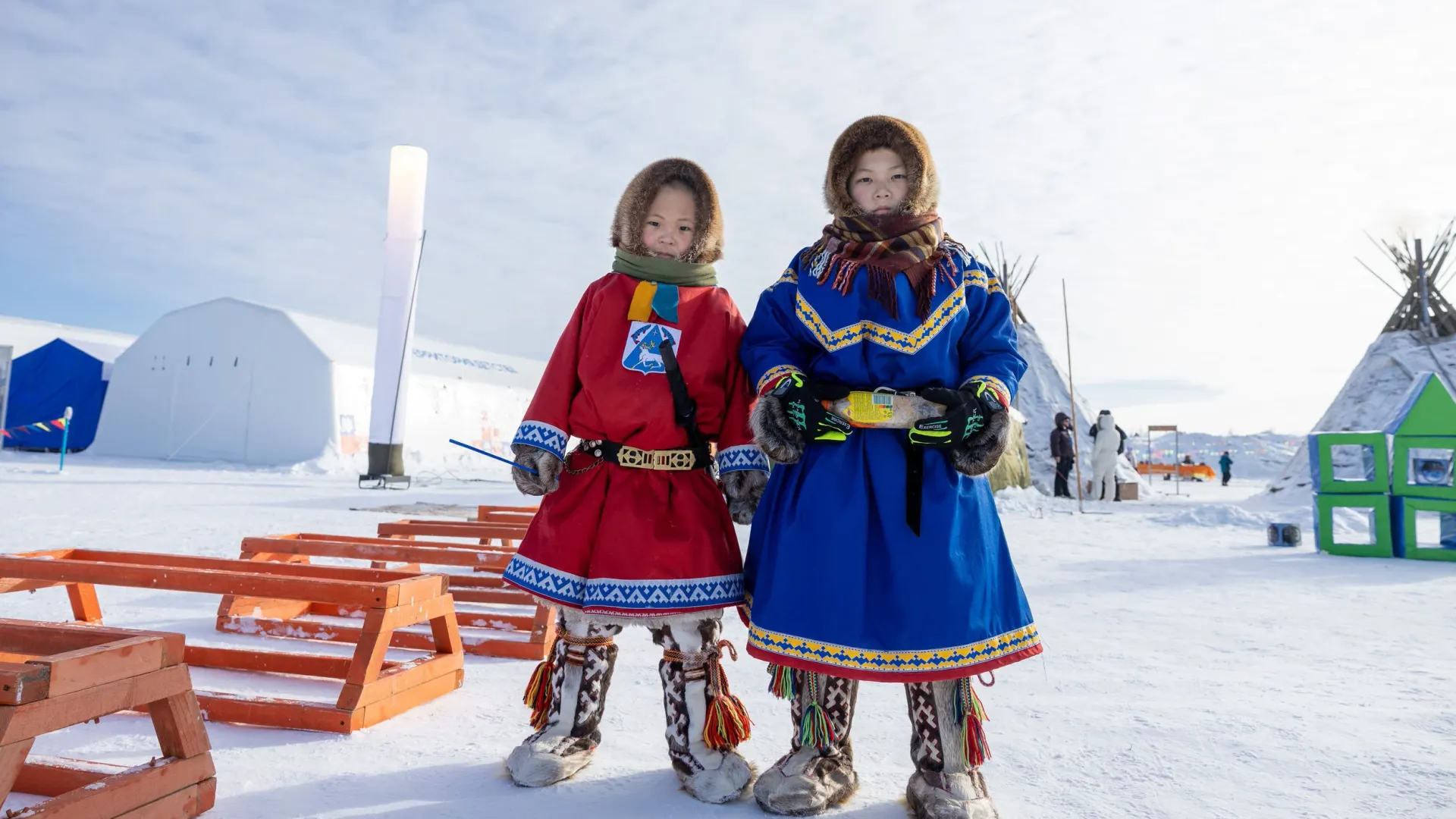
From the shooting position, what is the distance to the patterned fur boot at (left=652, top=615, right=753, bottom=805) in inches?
72.3

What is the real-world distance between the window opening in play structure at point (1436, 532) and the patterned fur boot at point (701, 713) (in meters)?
6.93

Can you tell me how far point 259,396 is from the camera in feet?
48.8

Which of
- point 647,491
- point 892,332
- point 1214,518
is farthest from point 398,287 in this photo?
point 1214,518

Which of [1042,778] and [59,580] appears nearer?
[1042,778]

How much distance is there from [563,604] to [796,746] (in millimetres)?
647

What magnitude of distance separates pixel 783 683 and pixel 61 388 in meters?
21.3

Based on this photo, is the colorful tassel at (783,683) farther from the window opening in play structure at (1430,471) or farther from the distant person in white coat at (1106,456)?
the distant person in white coat at (1106,456)

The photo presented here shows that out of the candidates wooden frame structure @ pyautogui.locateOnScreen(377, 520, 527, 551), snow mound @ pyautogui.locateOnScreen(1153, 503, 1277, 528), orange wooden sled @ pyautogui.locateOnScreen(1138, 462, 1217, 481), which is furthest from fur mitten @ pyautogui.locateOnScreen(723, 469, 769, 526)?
orange wooden sled @ pyautogui.locateOnScreen(1138, 462, 1217, 481)

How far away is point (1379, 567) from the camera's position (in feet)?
18.9

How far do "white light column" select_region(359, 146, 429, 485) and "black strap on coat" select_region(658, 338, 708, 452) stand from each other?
9527 mm

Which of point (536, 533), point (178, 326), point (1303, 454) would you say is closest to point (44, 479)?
point (178, 326)

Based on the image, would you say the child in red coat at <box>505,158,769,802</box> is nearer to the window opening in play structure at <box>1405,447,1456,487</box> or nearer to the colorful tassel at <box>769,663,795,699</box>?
the colorful tassel at <box>769,663,795,699</box>

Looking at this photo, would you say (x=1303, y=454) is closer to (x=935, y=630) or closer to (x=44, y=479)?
(x=935, y=630)

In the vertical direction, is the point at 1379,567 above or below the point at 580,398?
→ below
